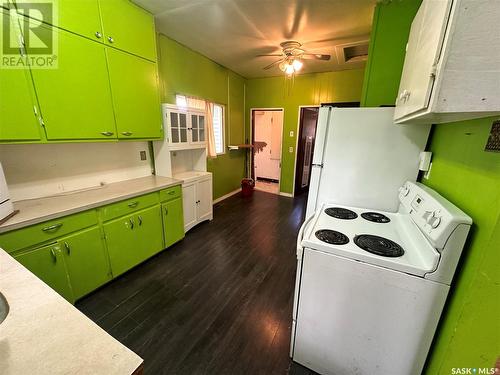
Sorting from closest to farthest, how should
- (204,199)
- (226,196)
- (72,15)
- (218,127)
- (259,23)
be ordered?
(72,15), (259,23), (204,199), (218,127), (226,196)

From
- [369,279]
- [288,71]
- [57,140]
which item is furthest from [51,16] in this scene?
[369,279]

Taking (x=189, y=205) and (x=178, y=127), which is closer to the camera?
(x=178, y=127)

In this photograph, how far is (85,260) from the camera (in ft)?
5.69

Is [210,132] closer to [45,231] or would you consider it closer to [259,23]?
[259,23]

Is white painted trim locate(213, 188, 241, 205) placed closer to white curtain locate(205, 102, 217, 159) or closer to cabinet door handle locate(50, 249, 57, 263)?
white curtain locate(205, 102, 217, 159)

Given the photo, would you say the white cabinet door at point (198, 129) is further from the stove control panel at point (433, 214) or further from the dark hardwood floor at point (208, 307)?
the stove control panel at point (433, 214)

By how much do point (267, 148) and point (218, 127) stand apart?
2293 millimetres

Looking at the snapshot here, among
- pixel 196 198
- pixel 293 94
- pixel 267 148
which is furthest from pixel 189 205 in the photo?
pixel 267 148

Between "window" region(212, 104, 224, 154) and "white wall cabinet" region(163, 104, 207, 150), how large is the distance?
85cm

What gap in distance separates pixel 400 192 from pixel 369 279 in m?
0.83

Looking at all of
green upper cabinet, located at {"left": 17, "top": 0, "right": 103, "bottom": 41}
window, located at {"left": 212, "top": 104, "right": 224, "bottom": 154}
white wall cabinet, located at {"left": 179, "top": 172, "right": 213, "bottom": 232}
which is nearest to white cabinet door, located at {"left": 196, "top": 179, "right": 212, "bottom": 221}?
white wall cabinet, located at {"left": 179, "top": 172, "right": 213, "bottom": 232}

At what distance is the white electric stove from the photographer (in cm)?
92

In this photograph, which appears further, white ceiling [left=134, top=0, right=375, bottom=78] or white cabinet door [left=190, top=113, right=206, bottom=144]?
white cabinet door [left=190, top=113, right=206, bottom=144]

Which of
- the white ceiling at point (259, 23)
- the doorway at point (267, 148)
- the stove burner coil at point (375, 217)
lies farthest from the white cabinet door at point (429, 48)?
the doorway at point (267, 148)
